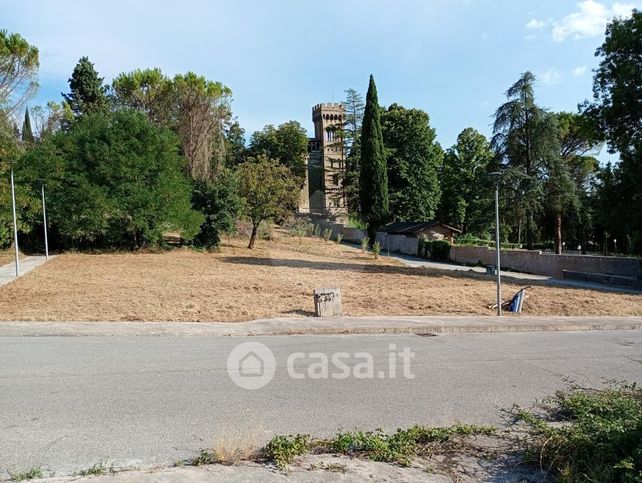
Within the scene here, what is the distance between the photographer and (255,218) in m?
34.4

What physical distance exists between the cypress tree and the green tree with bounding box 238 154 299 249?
14269mm

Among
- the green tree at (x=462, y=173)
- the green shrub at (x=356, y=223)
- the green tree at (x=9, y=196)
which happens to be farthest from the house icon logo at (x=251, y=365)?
the green tree at (x=462, y=173)

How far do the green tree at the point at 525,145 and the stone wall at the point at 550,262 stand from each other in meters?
5.13

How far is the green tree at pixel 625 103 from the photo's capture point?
24.4 metres

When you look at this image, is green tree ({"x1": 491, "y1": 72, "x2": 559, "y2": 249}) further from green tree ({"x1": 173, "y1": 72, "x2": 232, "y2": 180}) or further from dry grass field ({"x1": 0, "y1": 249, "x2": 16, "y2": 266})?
dry grass field ({"x1": 0, "y1": 249, "x2": 16, "y2": 266})

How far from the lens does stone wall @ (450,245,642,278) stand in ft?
79.1

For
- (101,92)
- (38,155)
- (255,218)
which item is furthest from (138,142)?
(101,92)

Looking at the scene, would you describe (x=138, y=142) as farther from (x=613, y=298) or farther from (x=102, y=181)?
(x=613, y=298)

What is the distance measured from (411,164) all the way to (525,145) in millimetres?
17693

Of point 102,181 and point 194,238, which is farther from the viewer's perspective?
point 194,238

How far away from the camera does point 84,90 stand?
42.9 metres

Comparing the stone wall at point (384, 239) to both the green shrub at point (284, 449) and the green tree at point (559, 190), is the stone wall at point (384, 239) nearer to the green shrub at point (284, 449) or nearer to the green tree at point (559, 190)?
the green tree at point (559, 190)

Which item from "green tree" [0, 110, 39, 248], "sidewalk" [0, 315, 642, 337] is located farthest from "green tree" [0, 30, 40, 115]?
"sidewalk" [0, 315, 642, 337]

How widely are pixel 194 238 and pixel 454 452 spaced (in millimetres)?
29451
